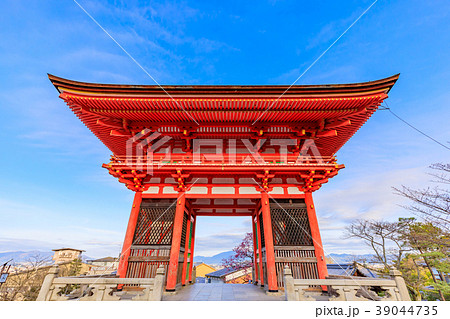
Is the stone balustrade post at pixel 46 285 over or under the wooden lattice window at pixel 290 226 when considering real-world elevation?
under

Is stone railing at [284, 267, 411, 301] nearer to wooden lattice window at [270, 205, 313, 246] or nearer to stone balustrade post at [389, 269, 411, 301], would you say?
stone balustrade post at [389, 269, 411, 301]

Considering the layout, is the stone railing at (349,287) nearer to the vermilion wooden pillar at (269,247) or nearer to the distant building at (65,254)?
the vermilion wooden pillar at (269,247)

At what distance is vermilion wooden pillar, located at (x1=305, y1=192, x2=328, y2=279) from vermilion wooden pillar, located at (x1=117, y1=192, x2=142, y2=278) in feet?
24.5

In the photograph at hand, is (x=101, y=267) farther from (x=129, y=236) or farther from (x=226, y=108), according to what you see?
(x=226, y=108)

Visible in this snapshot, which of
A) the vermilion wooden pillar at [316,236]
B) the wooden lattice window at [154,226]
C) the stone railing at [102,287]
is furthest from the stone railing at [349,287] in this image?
the wooden lattice window at [154,226]

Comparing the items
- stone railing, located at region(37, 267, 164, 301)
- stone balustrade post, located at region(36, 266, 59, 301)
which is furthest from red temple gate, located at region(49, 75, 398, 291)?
stone balustrade post, located at region(36, 266, 59, 301)

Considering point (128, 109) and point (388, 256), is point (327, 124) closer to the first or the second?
point (128, 109)

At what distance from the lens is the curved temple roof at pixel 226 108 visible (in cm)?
766

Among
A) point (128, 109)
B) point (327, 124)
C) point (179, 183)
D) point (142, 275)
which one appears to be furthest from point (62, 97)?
point (327, 124)

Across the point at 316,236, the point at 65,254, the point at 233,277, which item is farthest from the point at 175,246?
the point at 65,254

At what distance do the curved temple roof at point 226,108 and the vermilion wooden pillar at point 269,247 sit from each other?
3.14m

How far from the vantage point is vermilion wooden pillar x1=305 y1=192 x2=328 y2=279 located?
7824 mm

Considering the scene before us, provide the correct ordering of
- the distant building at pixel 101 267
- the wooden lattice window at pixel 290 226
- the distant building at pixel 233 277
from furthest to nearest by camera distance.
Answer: the distant building at pixel 233 277, the distant building at pixel 101 267, the wooden lattice window at pixel 290 226

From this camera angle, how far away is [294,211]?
28.9ft
